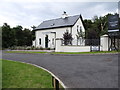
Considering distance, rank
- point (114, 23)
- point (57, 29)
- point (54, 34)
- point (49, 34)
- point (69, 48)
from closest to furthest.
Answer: point (114, 23) < point (69, 48) < point (57, 29) < point (54, 34) < point (49, 34)

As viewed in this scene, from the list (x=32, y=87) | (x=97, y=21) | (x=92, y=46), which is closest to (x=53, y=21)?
(x=92, y=46)

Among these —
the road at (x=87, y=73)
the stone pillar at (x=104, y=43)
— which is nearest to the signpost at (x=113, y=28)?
the stone pillar at (x=104, y=43)

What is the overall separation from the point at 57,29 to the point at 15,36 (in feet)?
51.6

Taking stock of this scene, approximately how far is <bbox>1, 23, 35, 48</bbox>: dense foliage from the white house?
282 inches

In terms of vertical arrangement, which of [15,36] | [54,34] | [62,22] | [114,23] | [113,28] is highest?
[62,22]

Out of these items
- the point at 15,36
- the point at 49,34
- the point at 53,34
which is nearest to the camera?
the point at 53,34

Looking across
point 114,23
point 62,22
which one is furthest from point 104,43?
point 62,22

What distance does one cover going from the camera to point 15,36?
4100 cm

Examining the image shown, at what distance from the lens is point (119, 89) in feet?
14.3

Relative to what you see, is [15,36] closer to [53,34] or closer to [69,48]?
[53,34]

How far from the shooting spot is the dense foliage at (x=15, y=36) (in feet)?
119

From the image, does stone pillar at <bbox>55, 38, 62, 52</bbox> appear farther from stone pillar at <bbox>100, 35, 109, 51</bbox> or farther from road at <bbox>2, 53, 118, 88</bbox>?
road at <bbox>2, 53, 118, 88</bbox>

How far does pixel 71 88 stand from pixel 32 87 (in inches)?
49.9

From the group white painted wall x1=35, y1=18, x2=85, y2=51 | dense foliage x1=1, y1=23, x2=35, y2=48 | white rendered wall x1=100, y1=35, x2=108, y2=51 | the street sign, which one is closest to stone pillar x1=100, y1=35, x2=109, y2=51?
white rendered wall x1=100, y1=35, x2=108, y2=51
